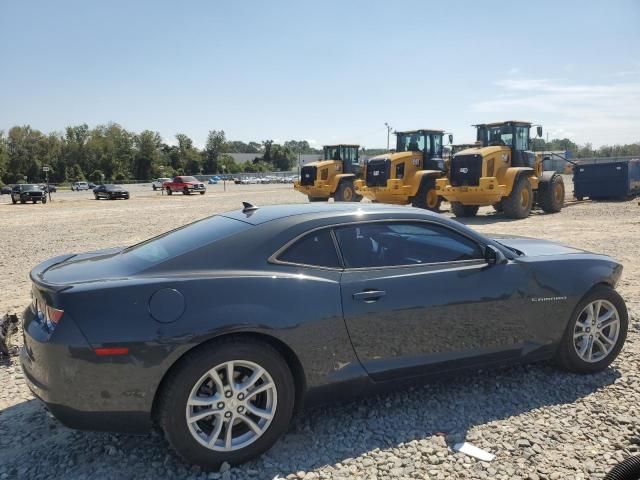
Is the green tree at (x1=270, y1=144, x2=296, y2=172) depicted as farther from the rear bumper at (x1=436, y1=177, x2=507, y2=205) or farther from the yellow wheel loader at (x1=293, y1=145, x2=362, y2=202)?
the rear bumper at (x1=436, y1=177, x2=507, y2=205)

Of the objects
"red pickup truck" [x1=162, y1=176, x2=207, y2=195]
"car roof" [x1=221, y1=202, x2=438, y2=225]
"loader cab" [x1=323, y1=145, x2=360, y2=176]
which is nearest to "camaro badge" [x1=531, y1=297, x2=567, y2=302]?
"car roof" [x1=221, y1=202, x2=438, y2=225]

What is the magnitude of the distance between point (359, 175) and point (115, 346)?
22.4 meters

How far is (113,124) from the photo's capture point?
114 m

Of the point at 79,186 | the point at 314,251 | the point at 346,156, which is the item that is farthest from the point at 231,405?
the point at 79,186

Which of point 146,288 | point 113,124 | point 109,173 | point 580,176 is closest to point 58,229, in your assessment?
point 146,288

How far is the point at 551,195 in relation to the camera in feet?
56.9

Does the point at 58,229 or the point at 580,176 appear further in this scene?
the point at 580,176

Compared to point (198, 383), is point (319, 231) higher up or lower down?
higher up

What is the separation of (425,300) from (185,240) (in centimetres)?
164

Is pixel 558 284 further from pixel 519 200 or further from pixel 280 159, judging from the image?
pixel 280 159

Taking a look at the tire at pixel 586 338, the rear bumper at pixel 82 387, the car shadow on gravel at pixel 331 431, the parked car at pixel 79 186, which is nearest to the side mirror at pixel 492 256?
the tire at pixel 586 338

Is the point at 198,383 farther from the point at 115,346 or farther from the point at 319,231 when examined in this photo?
the point at 319,231

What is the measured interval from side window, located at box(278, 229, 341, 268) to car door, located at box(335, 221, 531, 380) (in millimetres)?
83

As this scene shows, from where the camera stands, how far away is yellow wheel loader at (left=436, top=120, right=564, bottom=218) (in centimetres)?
1558
